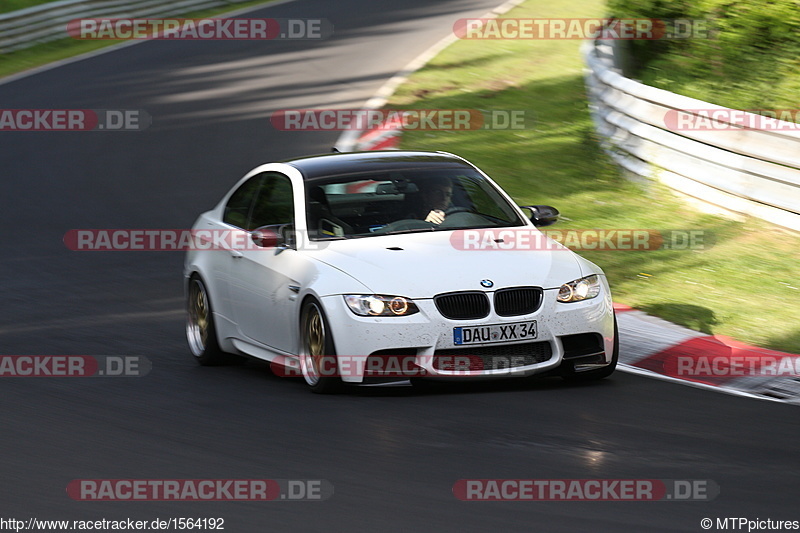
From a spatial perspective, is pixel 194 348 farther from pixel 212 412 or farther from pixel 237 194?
pixel 212 412

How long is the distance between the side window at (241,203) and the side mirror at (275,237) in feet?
2.61

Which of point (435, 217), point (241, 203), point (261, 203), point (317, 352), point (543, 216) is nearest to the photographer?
point (317, 352)

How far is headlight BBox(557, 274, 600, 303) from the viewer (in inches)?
328

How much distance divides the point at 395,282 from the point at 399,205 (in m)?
1.14

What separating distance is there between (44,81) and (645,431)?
2042 centimetres

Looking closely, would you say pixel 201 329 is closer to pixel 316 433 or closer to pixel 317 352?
pixel 317 352

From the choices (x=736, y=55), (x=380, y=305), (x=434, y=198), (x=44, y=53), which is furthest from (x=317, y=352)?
(x=44, y=53)

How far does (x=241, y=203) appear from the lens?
10125 mm

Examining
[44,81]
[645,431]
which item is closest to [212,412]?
[645,431]

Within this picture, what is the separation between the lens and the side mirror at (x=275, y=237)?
9.01m

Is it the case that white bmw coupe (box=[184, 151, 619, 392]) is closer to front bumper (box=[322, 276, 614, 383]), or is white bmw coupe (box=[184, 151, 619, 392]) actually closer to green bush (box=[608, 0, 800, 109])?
front bumper (box=[322, 276, 614, 383])

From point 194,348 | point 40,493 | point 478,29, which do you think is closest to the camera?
point 40,493

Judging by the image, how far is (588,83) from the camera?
1830 cm

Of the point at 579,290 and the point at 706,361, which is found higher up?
the point at 579,290
